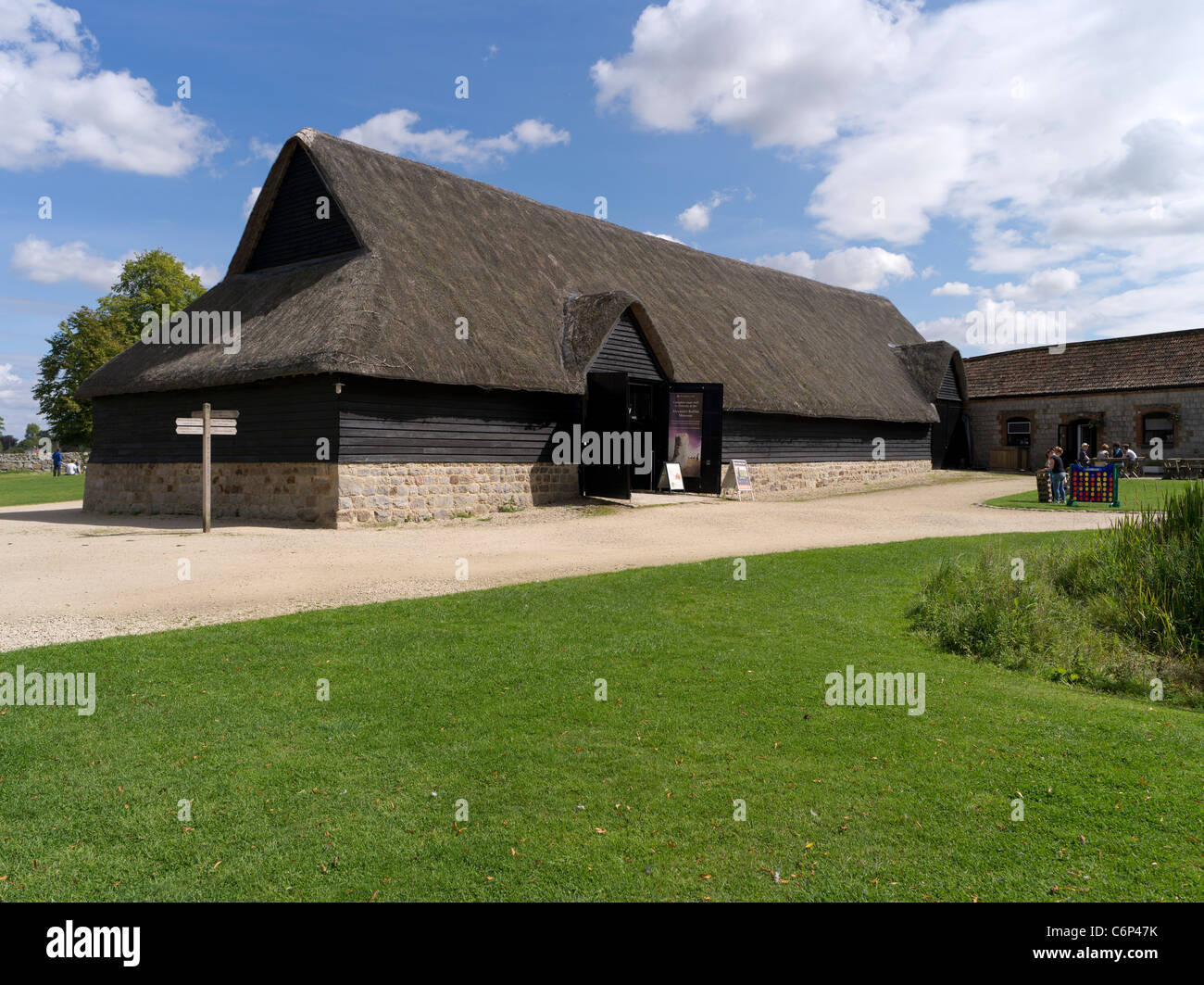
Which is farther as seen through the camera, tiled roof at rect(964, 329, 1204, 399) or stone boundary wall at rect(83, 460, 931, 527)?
tiled roof at rect(964, 329, 1204, 399)

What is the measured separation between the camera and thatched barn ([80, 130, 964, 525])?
17609mm

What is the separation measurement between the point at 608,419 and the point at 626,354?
219 centimetres

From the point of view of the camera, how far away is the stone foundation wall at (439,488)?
17.1 meters

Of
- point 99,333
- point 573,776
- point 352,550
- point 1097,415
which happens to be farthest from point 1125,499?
point 99,333

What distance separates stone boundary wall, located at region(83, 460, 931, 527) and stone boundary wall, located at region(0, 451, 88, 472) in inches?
2069

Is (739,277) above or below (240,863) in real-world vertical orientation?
above

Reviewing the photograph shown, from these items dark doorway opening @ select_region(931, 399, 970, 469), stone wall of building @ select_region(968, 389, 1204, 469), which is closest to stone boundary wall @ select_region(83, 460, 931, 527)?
dark doorway opening @ select_region(931, 399, 970, 469)

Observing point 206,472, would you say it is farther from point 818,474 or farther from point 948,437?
point 948,437

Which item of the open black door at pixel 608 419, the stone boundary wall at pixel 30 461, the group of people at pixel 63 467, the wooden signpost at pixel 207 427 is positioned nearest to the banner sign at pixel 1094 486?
the open black door at pixel 608 419

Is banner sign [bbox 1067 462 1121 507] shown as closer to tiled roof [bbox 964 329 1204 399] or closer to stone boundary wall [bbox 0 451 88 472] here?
tiled roof [bbox 964 329 1204 399]

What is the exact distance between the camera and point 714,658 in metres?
7.09

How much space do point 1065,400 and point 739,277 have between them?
16437 millimetres
